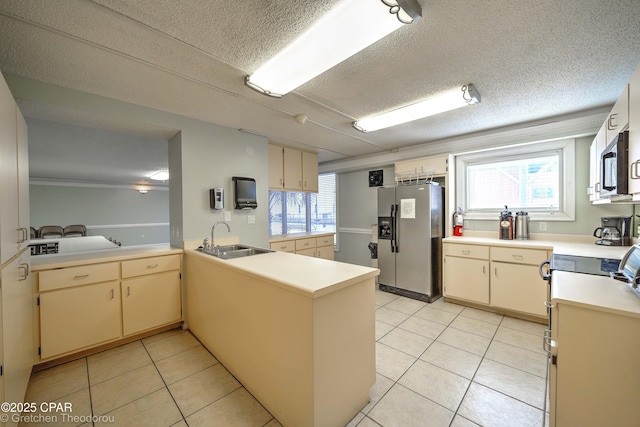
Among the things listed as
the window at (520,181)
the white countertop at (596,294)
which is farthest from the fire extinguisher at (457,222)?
the white countertop at (596,294)

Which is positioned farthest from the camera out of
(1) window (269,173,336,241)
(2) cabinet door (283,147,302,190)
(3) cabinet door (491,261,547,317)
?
(1) window (269,173,336,241)

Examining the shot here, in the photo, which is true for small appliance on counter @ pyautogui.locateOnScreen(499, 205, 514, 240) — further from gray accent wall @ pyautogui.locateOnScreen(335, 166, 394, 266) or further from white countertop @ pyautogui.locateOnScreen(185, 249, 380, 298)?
white countertop @ pyautogui.locateOnScreen(185, 249, 380, 298)

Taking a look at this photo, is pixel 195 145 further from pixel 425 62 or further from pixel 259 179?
pixel 425 62

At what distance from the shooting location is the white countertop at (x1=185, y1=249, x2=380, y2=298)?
1.35 m

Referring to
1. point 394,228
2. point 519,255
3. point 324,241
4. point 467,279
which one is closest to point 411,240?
point 394,228

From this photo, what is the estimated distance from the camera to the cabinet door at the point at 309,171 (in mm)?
4277

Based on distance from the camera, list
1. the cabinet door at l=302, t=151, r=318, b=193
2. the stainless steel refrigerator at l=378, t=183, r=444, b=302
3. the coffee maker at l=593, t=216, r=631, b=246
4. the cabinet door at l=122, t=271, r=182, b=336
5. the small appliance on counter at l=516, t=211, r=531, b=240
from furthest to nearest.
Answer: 1. the cabinet door at l=302, t=151, r=318, b=193
2. the stainless steel refrigerator at l=378, t=183, r=444, b=302
3. the small appliance on counter at l=516, t=211, r=531, b=240
4. the coffee maker at l=593, t=216, r=631, b=246
5. the cabinet door at l=122, t=271, r=182, b=336

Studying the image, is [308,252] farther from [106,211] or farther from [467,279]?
[106,211]

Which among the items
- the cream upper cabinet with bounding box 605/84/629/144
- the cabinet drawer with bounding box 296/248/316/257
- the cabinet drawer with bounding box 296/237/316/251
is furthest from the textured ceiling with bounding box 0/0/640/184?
the cabinet drawer with bounding box 296/248/316/257

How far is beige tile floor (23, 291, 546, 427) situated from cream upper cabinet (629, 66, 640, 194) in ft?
4.80

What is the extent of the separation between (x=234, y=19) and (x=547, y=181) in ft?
12.5

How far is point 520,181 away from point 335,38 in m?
3.28

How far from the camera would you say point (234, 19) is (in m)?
1.34

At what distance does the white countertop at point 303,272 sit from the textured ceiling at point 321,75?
4.58 feet
